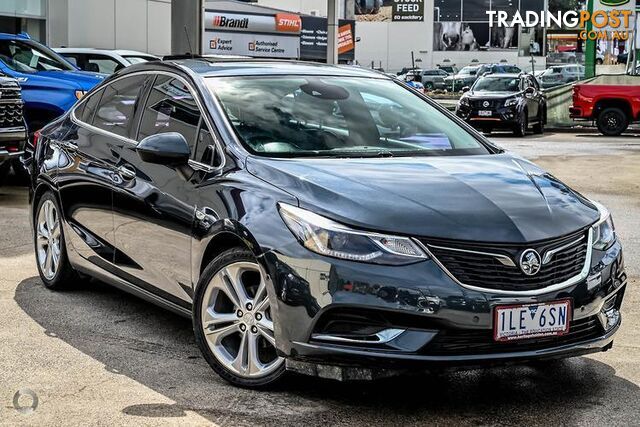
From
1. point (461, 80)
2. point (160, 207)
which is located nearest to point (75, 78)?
point (160, 207)

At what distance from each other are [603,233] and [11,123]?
890 cm

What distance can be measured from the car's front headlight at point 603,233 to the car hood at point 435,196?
0.05m

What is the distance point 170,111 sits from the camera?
6238mm

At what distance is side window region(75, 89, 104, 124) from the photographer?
7.18 metres

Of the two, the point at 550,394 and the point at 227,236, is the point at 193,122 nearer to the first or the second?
the point at 227,236

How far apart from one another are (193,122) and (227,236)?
0.97 m

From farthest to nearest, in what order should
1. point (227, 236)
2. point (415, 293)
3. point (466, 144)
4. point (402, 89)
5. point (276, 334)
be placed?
point (402, 89)
point (466, 144)
point (227, 236)
point (276, 334)
point (415, 293)

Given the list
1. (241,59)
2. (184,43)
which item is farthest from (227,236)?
(184,43)

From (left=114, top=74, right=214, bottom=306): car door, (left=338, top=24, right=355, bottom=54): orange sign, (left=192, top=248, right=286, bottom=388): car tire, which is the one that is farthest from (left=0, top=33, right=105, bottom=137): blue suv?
(left=338, top=24, right=355, bottom=54): orange sign

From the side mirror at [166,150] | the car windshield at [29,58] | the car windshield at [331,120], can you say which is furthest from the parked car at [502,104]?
the side mirror at [166,150]

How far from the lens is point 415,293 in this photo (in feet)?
14.9

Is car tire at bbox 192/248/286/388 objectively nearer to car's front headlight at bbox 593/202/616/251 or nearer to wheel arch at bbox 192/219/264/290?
wheel arch at bbox 192/219/264/290

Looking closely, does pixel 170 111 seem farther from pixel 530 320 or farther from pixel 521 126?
pixel 521 126

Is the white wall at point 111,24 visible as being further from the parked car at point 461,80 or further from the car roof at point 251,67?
the parked car at point 461,80
